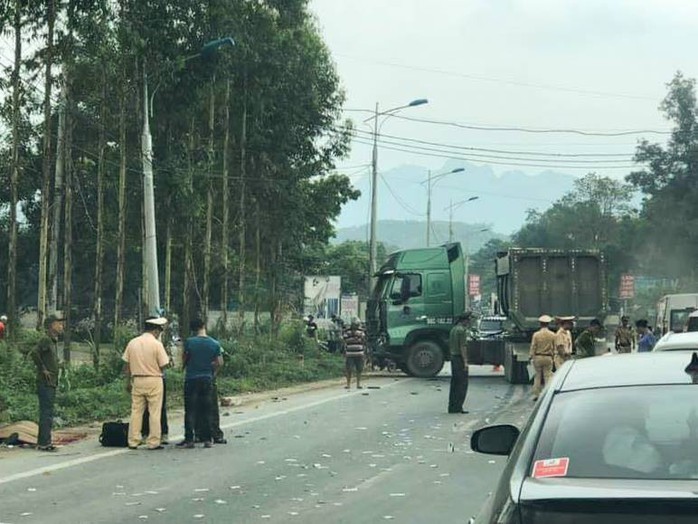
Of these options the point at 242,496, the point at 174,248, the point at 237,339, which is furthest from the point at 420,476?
the point at 174,248

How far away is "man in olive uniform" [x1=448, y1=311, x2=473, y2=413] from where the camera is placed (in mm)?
19000

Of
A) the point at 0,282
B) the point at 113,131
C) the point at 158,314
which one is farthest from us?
the point at 0,282

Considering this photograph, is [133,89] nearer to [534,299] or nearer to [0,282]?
[534,299]

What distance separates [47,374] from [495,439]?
9.57 metres

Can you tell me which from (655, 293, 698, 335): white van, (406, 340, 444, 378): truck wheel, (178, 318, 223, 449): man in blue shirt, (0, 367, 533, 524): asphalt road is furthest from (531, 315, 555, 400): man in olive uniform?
(655, 293, 698, 335): white van

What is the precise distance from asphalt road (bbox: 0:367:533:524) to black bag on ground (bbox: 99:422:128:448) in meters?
0.22

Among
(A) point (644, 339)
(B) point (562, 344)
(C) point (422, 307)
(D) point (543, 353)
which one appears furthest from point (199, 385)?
(C) point (422, 307)

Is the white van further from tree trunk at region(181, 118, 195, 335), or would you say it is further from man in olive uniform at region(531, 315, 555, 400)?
man in olive uniform at region(531, 315, 555, 400)

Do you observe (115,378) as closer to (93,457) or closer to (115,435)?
(115,435)

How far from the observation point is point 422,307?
30.0 meters

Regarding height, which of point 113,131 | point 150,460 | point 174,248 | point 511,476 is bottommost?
point 150,460

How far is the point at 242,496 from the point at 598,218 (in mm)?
89771

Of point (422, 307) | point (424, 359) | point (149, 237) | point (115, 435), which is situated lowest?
point (115, 435)

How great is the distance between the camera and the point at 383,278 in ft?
102
